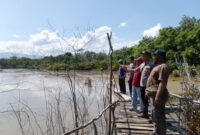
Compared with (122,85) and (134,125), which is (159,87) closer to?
(134,125)

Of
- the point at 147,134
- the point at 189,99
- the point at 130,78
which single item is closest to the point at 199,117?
the point at 189,99

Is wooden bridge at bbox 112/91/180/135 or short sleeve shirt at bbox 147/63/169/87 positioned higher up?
short sleeve shirt at bbox 147/63/169/87

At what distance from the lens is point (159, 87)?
552 centimetres

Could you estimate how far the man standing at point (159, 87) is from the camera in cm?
551

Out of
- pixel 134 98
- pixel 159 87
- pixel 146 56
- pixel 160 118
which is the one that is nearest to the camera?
pixel 159 87

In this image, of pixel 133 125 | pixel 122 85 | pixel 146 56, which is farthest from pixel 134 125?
pixel 122 85

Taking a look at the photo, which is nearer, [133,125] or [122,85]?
[133,125]

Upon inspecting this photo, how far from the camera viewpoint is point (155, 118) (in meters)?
5.82

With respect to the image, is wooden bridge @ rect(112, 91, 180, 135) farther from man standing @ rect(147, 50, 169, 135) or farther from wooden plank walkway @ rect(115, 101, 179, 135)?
man standing @ rect(147, 50, 169, 135)

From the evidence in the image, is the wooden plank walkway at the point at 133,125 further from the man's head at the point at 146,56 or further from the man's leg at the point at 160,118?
the man's head at the point at 146,56

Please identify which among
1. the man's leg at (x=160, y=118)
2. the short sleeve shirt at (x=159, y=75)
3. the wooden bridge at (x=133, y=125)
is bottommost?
the wooden bridge at (x=133, y=125)

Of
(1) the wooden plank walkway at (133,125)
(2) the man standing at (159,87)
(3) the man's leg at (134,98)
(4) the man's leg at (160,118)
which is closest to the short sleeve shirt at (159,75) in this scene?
(2) the man standing at (159,87)

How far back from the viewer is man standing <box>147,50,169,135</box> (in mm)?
5512

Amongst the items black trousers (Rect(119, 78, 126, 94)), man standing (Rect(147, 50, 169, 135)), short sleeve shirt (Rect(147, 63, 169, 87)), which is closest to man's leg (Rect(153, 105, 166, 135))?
man standing (Rect(147, 50, 169, 135))
